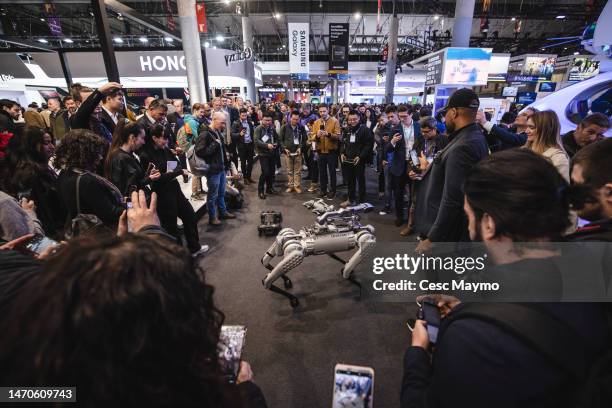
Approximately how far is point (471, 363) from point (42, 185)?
351 centimetres

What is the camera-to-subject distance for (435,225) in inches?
78.6

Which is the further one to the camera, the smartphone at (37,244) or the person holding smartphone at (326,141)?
the person holding smartphone at (326,141)

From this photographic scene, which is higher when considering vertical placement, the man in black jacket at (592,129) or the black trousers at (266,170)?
the man in black jacket at (592,129)

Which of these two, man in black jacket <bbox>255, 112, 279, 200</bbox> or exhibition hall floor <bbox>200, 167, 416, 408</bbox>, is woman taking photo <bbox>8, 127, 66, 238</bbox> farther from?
man in black jacket <bbox>255, 112, 279, 200</bbox>

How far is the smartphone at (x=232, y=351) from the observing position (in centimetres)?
87

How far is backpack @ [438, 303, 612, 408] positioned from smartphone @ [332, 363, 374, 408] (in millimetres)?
612

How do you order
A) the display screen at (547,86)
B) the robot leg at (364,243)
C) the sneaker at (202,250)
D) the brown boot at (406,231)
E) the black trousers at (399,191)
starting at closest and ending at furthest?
the robot leg at (364,243), the sneaker at (202,250), the brown boot at (406,231), the black trousers at (399,191), the display screen at (547,86)

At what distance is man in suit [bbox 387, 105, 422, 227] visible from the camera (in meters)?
4.36

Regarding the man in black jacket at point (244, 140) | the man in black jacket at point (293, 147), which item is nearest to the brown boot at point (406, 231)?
the man in black jacket at point (293, 147)

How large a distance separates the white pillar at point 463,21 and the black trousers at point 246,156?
7.76m

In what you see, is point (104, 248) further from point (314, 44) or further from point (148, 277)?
point (314, 44)

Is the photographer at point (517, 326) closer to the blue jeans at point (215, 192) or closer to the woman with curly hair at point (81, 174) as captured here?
the woman with curly hair at point (81, 174)

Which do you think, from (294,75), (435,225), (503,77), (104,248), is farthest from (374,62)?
(104,248)

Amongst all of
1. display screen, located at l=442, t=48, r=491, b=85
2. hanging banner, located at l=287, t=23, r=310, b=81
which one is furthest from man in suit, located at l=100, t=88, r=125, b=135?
display screen, located at l=442, t=48, r=491, b=85
